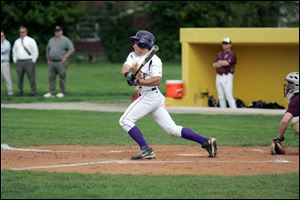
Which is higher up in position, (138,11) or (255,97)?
(138,11)

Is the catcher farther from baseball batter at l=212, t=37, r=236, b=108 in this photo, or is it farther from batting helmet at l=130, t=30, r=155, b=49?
baseball batter at l=212, t=37, r=236, b=108

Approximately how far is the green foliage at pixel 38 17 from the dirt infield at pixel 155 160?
35.0m

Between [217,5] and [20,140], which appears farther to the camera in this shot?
[217,5]

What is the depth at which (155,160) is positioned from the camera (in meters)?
12.6

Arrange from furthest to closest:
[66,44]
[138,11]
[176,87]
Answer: [138,11], [66,44], [176,87]

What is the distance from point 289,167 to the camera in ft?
39.1

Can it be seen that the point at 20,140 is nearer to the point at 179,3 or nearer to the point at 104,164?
the point at 104,164

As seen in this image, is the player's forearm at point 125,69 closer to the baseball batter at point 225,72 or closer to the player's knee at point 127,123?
the player's knee at point 127,123

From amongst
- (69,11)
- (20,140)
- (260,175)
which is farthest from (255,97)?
(69,11)

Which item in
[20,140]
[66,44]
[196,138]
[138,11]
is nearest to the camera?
[196,138]

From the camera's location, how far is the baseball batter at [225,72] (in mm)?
22312

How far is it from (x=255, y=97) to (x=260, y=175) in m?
13.6

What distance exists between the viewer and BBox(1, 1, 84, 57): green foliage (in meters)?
49.2

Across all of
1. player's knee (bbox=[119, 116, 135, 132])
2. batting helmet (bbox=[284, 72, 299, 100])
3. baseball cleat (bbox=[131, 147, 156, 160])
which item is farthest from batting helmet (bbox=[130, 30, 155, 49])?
batting helmet (bbox=[284, 72, 299, 100])
